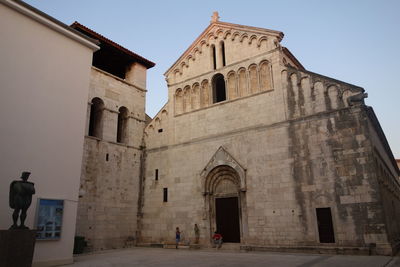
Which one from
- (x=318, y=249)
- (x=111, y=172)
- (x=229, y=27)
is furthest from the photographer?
(x=229, y=27)

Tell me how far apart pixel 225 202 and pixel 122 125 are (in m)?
9.30

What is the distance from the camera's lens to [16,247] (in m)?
9.06

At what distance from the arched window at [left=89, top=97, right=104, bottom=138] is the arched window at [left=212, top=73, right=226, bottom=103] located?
753cm

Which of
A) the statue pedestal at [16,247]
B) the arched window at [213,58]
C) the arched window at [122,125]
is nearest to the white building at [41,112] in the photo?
the statue pedestal at [16,247]

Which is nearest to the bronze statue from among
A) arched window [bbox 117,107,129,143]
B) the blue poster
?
the blue poster

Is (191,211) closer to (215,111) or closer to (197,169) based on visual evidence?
(197,169)

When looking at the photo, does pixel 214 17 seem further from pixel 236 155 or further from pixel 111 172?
pixel 111 172

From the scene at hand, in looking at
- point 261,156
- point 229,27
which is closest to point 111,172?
point 261,156

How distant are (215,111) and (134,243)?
1027 cm

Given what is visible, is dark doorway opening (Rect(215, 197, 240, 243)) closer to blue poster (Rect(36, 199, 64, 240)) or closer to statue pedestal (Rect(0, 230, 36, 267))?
blue poster (Rect(36, 199, 64, 240))

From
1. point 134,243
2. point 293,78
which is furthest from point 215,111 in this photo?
point 134,243

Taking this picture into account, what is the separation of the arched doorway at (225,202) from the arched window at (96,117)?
7859 mm

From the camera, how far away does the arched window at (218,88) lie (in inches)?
794

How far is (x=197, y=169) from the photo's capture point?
1903 centimetres
